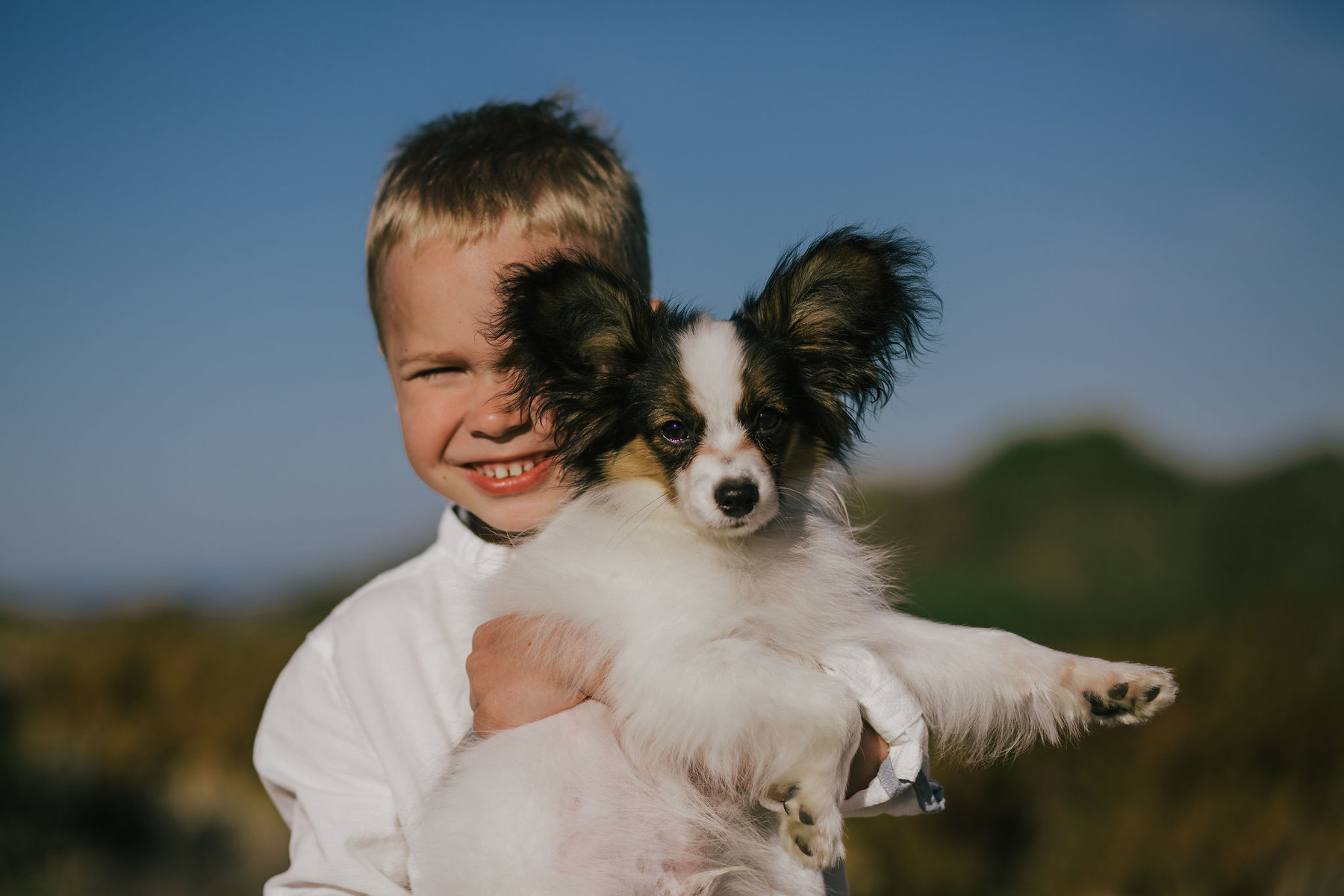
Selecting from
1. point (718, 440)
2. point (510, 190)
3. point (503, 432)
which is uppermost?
point (510, 190)

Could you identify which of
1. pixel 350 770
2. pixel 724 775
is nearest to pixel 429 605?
pixel 350 770

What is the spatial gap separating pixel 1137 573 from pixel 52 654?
977 cm

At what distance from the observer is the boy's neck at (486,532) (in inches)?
128

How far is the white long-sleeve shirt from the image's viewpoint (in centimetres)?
272

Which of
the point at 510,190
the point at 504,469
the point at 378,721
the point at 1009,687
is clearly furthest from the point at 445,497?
the point at 1009,687

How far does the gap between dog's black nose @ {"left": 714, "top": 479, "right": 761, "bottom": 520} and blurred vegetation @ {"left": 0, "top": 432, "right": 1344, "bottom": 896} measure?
1366 mm

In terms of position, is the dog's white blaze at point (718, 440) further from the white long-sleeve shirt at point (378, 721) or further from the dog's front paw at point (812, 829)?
the dog's front paw at point (812, 829)

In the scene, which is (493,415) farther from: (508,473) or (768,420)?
(768,420)

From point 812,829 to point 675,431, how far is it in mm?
1118

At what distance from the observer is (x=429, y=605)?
3.27m

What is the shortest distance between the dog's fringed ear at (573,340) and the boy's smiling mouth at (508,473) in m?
0.34

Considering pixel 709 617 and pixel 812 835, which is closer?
pixel 812 835

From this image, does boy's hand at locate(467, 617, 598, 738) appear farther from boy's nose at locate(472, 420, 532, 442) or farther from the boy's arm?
boy's nose at locate(472, 420, 532, 442)

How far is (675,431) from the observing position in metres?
2.69
